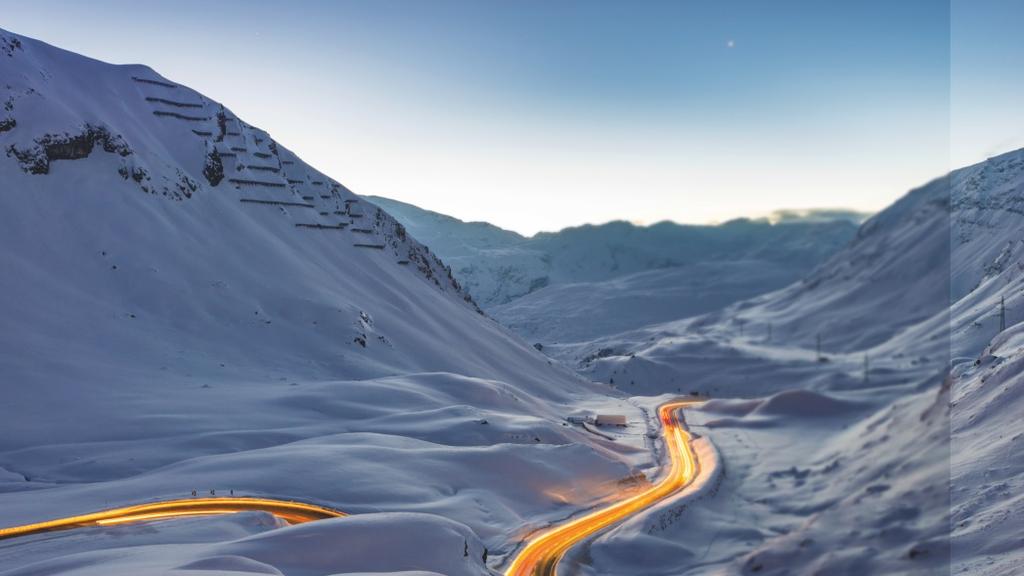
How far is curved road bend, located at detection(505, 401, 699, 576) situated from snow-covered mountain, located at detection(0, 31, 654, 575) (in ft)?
7.42

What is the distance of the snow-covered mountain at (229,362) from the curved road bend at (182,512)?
4.74ft

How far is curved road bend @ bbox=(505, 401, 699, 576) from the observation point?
41.2 metres

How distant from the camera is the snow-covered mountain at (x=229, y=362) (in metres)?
39.1

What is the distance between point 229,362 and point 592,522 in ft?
186

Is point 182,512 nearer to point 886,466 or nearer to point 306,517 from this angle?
point 306,517

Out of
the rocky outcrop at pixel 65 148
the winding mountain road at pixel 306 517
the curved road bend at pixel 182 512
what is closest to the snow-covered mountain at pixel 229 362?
the rocky outcrop at pixel 65 148

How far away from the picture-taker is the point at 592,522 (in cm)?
5072

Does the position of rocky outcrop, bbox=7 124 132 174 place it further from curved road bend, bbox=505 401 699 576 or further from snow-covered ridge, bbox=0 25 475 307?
curved road bend, bbox=505 401 699 576

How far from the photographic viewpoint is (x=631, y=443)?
3280 inches

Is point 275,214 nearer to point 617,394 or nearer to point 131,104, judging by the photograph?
point 131,104

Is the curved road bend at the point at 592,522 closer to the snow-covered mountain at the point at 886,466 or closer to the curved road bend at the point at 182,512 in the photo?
the snow-covered mountain at the point at 886,466

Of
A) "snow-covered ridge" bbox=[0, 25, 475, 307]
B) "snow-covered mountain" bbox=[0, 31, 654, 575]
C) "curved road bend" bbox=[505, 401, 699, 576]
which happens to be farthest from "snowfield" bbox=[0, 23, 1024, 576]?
"curved road bend" bbox=[505, 401, 699, 576]

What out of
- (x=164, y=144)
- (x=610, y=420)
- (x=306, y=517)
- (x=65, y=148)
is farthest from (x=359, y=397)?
(x=164, y=144)

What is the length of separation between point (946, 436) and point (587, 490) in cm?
4978
